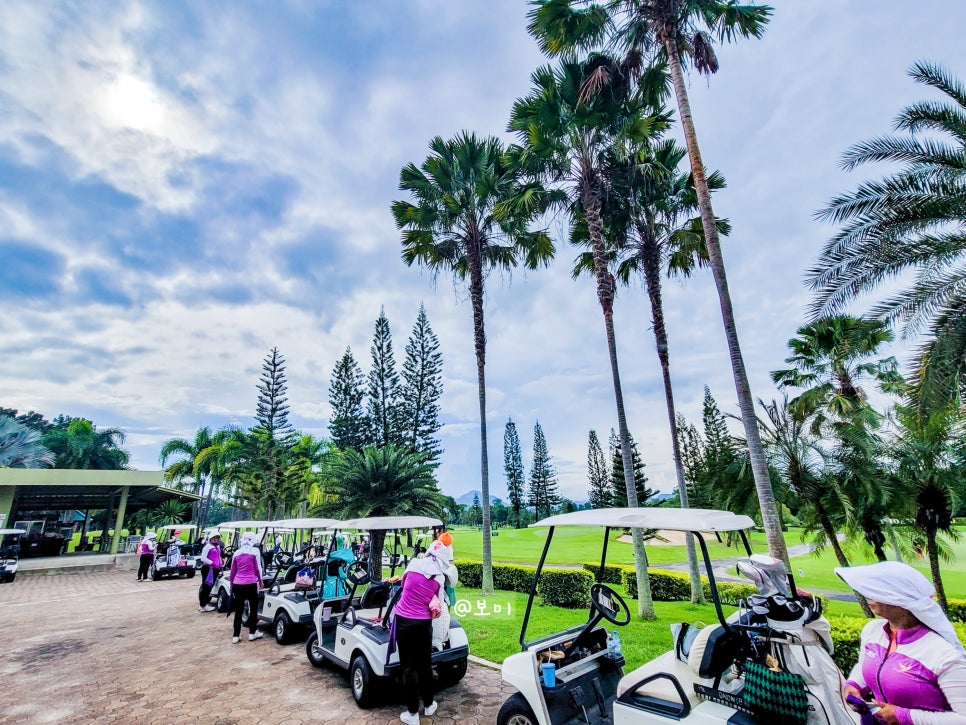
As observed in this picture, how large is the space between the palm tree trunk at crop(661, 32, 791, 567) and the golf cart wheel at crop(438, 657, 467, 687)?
4.14 m

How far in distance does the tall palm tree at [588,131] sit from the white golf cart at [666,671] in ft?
19.0

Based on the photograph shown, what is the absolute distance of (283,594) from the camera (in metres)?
7.62

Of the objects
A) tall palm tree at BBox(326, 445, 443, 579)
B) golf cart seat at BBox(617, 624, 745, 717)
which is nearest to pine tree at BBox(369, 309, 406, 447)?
tall palm tree at BBox(326, 445, 443, 579)

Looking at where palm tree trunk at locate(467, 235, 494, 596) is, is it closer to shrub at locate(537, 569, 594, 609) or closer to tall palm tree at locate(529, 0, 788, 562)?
shrub at locate(537, 569, 594, 609)

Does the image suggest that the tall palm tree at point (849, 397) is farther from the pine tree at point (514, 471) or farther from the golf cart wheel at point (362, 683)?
the pine tree at point (514, 471)

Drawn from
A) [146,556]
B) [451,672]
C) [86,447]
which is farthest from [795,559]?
[86,447]

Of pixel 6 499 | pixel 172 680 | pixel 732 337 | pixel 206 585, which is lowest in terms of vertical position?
pixel 172 680

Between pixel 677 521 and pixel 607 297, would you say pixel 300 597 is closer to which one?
pixel 677 521

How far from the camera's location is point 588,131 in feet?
34.5

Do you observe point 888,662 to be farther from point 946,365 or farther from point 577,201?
point 577,201

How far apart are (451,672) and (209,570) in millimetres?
7654

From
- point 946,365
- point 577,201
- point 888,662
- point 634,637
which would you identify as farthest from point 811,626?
point 577,201

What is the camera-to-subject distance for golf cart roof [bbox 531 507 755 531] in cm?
323

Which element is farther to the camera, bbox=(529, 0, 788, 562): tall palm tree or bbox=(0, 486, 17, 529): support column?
bbox=(0, 486, 17, 529): support column
